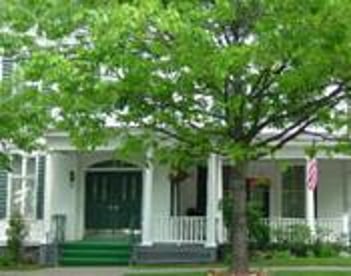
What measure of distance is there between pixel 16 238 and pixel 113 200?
368cm

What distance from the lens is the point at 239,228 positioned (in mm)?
17062

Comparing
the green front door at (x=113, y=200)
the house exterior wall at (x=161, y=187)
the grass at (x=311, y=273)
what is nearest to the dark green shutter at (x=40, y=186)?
the house exterior wall at (x=161, y=187)

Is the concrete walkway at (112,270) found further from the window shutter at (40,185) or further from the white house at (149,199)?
the window shutter at (40,185)

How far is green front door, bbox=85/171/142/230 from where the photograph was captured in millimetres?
28250

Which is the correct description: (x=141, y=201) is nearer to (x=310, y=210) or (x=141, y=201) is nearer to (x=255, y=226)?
(x=255, y=226)

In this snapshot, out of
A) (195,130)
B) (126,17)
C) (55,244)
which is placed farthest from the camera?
Result: (55,244)

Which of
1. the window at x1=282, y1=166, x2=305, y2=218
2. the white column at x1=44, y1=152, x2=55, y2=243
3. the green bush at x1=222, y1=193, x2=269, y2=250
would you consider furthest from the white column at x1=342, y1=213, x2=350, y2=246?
the white column at x1=44, y1=152, x2=55, y2=243

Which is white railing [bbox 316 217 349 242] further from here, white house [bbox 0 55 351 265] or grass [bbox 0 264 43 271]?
grass [bbox 0 264 43 271]

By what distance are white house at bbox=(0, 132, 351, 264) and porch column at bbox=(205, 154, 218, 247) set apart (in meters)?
0.03

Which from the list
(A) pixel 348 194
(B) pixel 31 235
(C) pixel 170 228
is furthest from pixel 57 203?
(A) pixel 348 194

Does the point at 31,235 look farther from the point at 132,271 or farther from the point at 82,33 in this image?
the point at 82,33

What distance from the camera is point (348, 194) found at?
93.8 ft

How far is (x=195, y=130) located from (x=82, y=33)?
113 inches

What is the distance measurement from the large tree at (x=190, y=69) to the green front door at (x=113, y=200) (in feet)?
→ 34.3
